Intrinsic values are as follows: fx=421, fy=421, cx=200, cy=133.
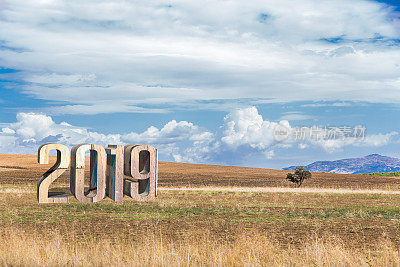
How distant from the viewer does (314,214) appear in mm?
25938

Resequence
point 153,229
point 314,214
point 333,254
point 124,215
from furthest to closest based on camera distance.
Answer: point 314,214 → point 124,215 → point 153,229 → point 333,254

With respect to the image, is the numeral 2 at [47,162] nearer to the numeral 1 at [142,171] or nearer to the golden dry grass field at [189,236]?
the golden dry grass field at [189,236]

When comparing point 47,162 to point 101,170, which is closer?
point 47,162

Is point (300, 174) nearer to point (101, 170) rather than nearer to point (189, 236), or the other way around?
point (101, 170)

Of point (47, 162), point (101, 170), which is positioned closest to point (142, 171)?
point (101, 170)

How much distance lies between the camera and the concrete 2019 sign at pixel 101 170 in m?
27.7

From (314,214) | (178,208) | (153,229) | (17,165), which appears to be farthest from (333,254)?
(17,165)

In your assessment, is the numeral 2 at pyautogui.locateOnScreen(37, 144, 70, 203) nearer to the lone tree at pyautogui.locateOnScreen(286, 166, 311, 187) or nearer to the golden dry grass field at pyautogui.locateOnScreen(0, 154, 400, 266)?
the golden dry grass field at pyautogui.locateOnScreen(0, 154, 400, 266)

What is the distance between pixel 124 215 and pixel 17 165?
84.9 metres

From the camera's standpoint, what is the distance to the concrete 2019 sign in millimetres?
27656

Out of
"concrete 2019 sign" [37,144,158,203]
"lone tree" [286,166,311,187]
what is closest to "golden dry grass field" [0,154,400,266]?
"concrete 2019 sign" [37,144,158,203]

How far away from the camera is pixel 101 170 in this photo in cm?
2789

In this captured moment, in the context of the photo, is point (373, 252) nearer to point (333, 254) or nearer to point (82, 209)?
point (333, 254)

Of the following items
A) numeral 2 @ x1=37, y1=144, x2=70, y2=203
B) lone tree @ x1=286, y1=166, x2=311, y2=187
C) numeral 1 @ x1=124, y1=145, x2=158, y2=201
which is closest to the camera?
numeral 2 @ x1=37, y1=144, x2=70, y2=203
